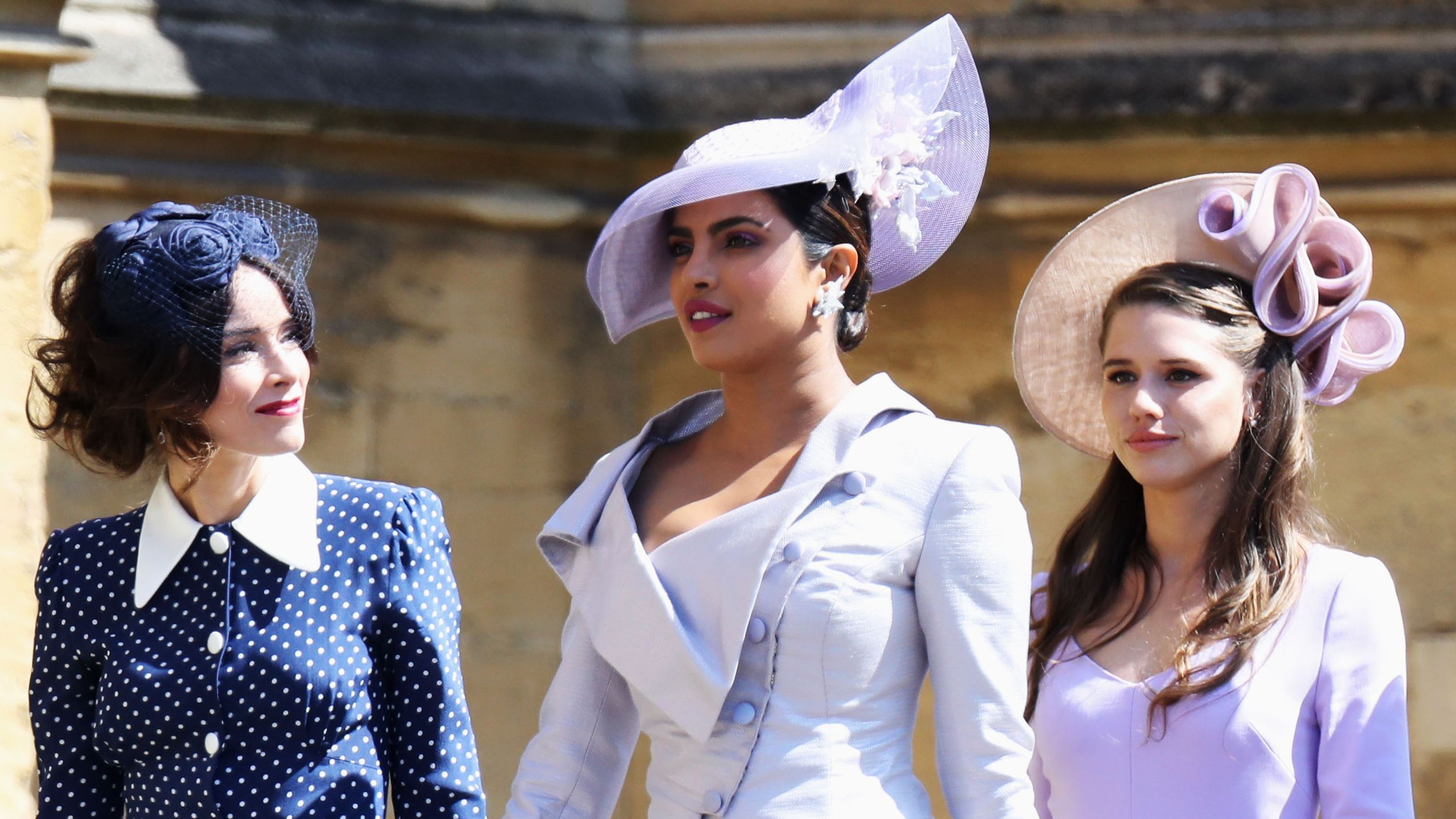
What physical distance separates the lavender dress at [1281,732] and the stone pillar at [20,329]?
203 centimetres

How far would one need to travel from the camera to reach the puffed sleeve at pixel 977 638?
7.18 feet

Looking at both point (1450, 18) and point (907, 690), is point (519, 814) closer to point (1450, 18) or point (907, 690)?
point (907, 690)

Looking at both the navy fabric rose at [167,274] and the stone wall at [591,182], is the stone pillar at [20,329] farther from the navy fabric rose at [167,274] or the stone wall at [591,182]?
the navy fabric rose at [167,274]

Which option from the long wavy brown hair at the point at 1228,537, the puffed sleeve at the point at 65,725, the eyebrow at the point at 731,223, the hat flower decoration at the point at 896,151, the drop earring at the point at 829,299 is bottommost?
the puffed sleeve at the point at 65,725

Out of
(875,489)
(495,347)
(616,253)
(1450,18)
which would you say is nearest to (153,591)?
(616,253)

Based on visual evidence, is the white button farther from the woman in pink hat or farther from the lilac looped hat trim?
the lilac looped hat trim

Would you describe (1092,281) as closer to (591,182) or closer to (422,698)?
(422,698)

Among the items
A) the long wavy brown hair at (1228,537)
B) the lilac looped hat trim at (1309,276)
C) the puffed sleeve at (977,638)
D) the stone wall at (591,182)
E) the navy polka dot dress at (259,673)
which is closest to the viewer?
the puffed sleeve at (977,638)

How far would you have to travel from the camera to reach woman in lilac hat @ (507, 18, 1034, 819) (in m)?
2.21

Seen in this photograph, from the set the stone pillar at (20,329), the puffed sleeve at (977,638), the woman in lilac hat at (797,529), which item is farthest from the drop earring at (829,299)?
the stone pillar at (20,329)

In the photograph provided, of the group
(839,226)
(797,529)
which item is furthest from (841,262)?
(797,529)

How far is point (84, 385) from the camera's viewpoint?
240 centimetres

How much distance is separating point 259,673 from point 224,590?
0.44ft

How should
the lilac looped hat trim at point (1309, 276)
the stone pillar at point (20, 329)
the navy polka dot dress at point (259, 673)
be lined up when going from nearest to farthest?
the navy polka dot dress at point (259, 673), the lilac looped hat trim at point (1309, 276), the stone pillar at point (20, 329)
